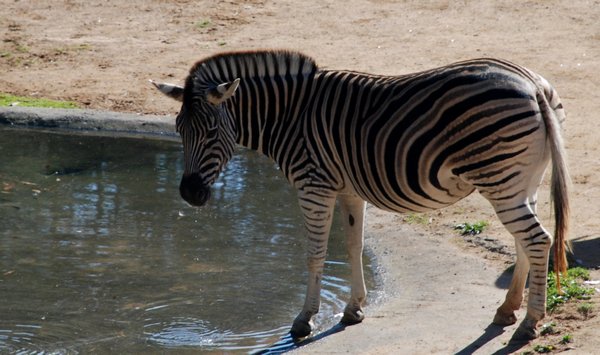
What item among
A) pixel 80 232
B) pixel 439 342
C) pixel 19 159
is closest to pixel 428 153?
pixel 439 342

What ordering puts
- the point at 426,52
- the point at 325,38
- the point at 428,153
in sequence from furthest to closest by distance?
the point at 325,38 → the point at 426,52 → the point at 428,153

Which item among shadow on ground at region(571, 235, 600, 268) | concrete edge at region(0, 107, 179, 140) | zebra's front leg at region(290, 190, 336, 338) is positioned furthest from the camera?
concrete edge at region(0, 107, 179, 140)

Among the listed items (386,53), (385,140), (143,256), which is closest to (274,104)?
(385,140)

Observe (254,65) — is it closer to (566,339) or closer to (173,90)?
(173,90)

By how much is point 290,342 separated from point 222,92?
6.32 feet

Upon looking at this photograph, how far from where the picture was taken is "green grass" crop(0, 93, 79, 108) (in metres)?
14.0

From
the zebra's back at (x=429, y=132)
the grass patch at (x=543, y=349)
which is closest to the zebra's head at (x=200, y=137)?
the zebra's back at (x=429, y=132)

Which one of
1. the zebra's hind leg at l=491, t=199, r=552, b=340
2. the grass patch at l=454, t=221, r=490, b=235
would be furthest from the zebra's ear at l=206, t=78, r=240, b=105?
the grass patch at l=454, t=221, r=490, b=235

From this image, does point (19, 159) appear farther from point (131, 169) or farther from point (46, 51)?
point (46, 51)

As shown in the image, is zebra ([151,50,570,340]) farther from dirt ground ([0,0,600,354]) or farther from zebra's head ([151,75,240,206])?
dirt ground ([0,0,600,354])

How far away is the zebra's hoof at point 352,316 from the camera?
7445 millimetres

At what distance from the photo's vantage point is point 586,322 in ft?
21.4

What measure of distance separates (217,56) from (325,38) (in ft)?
32.0

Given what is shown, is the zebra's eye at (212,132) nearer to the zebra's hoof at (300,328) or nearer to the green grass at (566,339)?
the zebra's hoof at (300,328)
